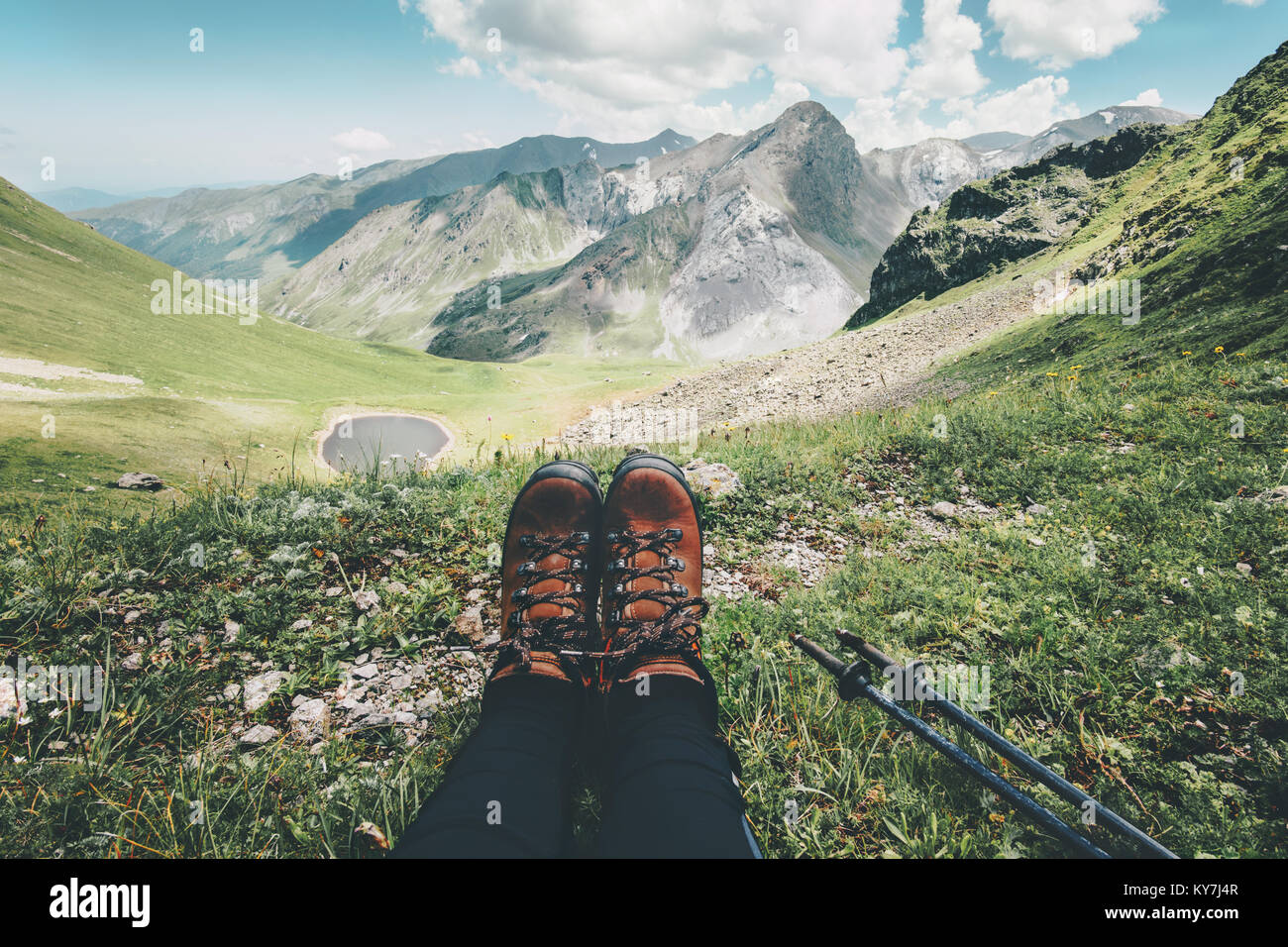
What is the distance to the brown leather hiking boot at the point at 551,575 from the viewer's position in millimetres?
2848

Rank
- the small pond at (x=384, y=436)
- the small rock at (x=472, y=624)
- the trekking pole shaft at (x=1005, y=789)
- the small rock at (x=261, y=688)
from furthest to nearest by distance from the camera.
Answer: the small pond at (x=384, y=436), the small rock at (x=472, y=624), the small rock at (x=261, y=688), the trekking pole shaft at (x=1005, y=789)

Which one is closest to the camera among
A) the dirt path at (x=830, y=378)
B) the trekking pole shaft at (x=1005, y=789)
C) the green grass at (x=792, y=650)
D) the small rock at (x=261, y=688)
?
the trekking pole shaft at (x=1005, y=789)

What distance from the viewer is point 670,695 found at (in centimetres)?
268

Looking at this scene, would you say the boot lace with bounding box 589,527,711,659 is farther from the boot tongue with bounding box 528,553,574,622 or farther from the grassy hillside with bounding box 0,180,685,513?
the grassy hillside with bounding box 0,180,685,513

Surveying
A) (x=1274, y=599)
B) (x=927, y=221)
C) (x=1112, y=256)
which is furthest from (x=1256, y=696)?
(x=927, y=221)

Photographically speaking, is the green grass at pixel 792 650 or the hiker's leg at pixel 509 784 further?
the green grass at pixel 792 650

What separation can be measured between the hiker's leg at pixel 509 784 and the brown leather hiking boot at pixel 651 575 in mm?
431

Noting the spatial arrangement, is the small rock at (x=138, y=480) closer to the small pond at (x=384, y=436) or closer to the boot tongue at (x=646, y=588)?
the small pond at (x=384, y=436)

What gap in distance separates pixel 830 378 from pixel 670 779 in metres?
24.9

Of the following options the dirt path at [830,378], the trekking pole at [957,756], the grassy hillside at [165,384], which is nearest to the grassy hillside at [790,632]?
the trekking pole at [957,756]

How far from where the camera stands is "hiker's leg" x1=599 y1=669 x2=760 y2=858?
192 centimetres

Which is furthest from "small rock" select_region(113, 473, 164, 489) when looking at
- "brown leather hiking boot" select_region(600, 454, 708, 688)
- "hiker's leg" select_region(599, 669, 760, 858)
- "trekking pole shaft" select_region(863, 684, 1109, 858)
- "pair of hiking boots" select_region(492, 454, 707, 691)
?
"trekking pole shaft" select_region(863, 684, 1109, 858)
